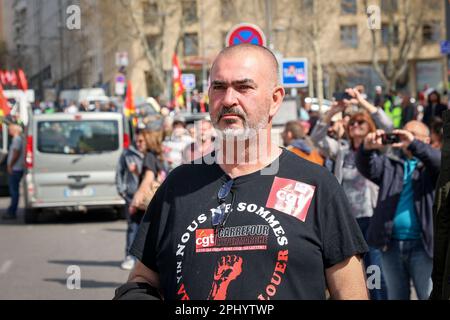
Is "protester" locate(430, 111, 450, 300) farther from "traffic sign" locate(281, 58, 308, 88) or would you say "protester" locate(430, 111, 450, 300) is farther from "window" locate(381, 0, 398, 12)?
"window" locate(381, 0, 398, 12)

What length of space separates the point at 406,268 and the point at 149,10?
51.8m

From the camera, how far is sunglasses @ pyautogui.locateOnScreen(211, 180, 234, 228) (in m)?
3.06

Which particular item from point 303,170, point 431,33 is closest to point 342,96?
point 303,170

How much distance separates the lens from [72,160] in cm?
1681

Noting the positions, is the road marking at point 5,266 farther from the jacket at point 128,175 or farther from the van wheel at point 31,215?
the van wheel at point 31,215

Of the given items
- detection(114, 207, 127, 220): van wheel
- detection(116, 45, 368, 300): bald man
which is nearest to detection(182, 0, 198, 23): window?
detection(114, 207, 127, 220): van wheel

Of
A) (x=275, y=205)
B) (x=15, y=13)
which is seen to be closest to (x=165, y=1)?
(x=15, y=13)

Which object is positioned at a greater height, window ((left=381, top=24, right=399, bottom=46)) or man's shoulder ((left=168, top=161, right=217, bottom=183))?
window ((left=381, top=24, right=399, bottom=46))

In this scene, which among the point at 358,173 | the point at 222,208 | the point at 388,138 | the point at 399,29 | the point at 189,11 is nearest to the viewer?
the point at 222,208

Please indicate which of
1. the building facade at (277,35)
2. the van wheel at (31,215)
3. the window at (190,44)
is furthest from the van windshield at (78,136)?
the window at (190,44)

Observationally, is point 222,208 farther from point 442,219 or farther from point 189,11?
point 189,11

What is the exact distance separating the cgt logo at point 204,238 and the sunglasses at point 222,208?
3 cm

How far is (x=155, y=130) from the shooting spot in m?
10.4

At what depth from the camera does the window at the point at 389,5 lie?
184ft
